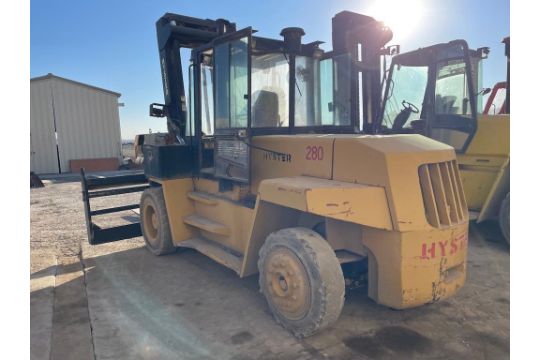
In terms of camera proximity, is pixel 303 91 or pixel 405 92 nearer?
pixel 303 91

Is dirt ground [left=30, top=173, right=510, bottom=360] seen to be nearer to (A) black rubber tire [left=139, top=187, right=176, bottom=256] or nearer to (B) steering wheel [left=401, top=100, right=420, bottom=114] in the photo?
(A) black rubber tire [left=139, top=187, right=176, bottom=256]

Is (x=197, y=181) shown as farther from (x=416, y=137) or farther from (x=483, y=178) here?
(x=483, y=178)

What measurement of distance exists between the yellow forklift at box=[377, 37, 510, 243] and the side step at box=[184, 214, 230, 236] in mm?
2877

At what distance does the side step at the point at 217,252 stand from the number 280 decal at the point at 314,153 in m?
1.23

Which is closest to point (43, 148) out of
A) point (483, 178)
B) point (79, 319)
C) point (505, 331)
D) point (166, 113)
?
point (166, 113)

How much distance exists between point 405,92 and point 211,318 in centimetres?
438

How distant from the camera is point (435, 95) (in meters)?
5.79

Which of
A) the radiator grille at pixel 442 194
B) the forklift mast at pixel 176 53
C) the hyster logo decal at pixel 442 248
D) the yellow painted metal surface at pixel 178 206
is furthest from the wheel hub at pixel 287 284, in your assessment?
the forklift mast at pixel 176 53

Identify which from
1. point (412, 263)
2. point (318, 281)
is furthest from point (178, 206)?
point (412, 263)

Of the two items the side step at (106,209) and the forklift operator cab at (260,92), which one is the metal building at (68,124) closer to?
the side step at (106,209)

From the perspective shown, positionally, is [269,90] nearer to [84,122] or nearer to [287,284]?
[287,284]

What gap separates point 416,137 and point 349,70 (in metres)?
1.31

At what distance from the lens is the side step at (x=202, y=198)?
4.45 m

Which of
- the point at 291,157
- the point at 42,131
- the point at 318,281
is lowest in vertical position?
the point at 318,281
